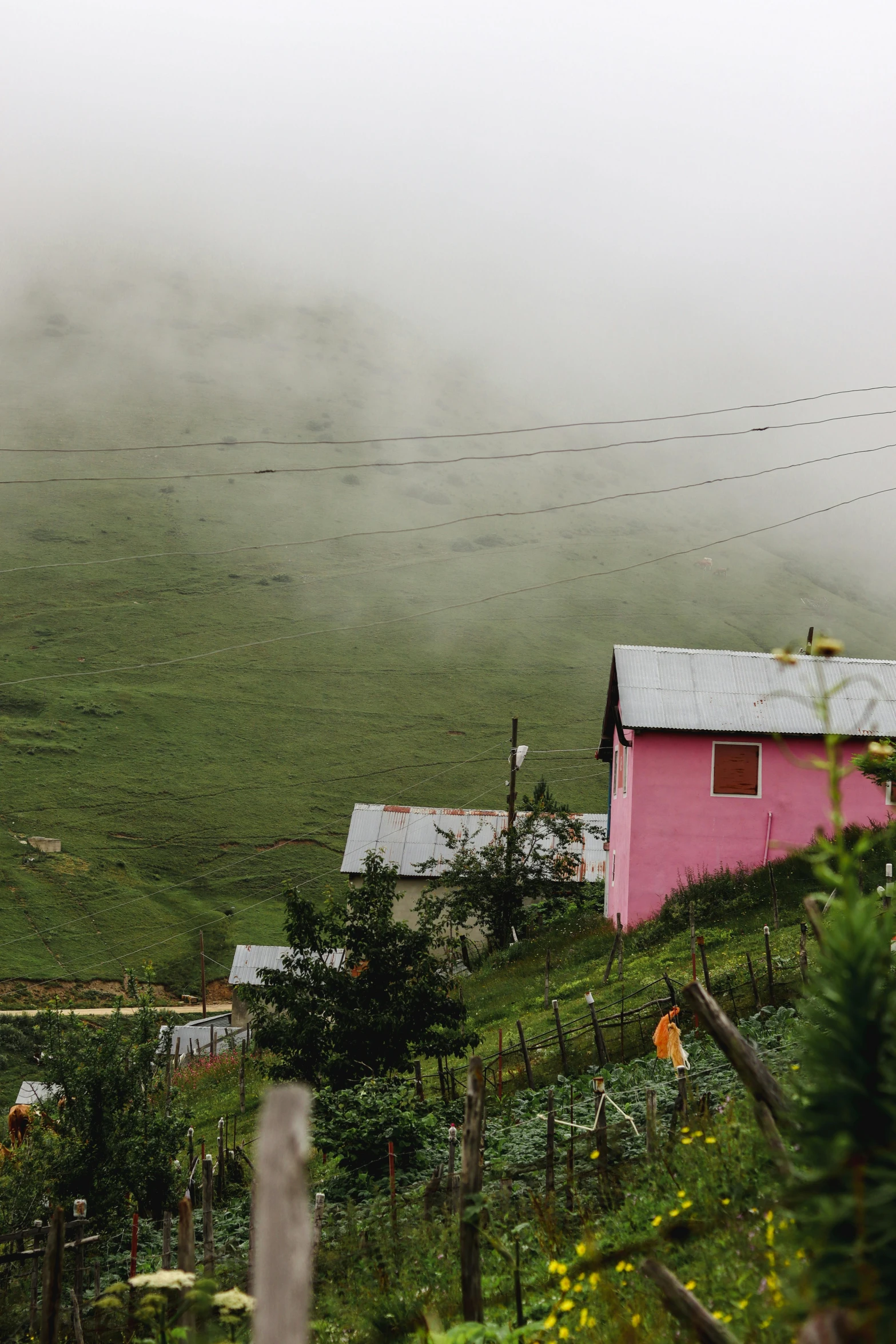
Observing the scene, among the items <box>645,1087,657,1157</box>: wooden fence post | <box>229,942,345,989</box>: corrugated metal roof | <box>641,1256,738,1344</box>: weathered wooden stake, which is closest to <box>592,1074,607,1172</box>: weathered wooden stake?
<box>645,1087,657,1157</box>: wooden fence post

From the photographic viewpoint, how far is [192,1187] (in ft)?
50.5

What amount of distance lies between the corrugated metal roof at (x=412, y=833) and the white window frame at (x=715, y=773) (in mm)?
16769

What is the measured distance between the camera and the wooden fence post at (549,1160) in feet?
29.4

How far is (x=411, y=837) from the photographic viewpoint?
47188 mm

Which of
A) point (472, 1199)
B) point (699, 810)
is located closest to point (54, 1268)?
point (472, 1199)

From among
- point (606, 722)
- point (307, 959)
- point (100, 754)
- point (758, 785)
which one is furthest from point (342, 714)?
point (307, 959)

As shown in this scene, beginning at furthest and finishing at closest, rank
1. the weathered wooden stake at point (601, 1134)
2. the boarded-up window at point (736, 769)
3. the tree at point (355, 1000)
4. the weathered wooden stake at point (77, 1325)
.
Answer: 1. the boarded-up window at point (736, 769)
2. the tree at point (355, 1000)
3. the weathered wooden stake at point (601, 1134)
4. the weathered wooden stake at point (77, 1325)

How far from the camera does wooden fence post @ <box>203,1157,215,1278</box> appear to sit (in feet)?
29.0

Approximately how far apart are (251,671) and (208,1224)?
4840 inches

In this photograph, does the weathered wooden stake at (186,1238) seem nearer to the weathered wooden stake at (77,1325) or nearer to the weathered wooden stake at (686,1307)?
the weathered wooden stake at (77,1325)

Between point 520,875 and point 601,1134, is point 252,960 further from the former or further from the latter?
point 601,1134

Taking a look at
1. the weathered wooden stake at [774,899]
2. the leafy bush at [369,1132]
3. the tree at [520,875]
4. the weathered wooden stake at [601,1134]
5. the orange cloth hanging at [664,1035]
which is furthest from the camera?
the tree at [520,875]

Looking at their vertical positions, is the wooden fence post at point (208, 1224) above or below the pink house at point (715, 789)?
below

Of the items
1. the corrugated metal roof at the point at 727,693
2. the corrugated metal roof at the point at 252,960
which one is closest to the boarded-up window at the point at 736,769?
the corrugated metal roof at the point at 727,693
